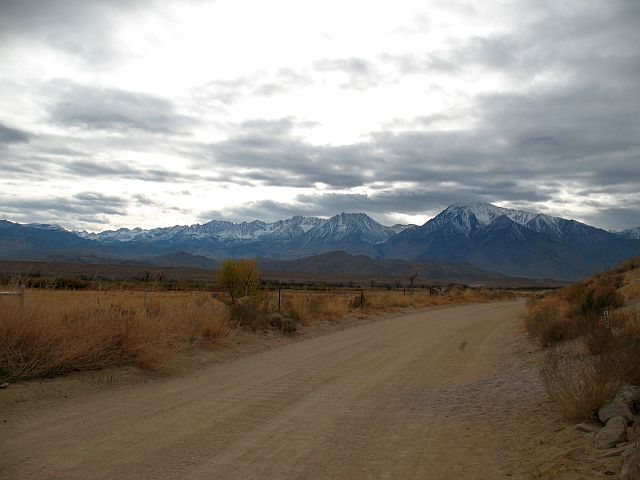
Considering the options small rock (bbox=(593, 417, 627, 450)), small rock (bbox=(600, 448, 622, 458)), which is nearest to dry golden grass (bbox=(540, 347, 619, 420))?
small rock (bbox=(593, 417, 627, 450))

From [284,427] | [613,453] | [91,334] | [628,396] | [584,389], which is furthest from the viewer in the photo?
[91,334]

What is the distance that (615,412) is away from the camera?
7527mm

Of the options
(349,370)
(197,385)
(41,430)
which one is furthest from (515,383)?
(41,430)

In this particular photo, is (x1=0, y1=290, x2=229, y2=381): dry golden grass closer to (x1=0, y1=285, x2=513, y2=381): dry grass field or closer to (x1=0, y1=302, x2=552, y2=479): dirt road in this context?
(x1=0, y1=285, x2=513, y2=381): dry grass field

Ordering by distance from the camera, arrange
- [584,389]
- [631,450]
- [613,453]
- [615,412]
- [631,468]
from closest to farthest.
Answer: [631,468]
[631,450]
[613,453]
[615,412]
[584,389]

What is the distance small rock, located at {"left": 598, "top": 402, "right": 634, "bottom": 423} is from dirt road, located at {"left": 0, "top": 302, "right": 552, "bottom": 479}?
3.96 feet

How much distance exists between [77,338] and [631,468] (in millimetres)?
10174

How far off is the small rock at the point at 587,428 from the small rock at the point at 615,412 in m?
0.14

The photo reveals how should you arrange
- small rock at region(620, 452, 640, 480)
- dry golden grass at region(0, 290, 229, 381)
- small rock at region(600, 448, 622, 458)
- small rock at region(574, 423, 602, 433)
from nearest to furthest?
small rock at region(620, 452, 640, 480) → small rock at region(600, 448, 622, 458) → small rock at region(574, 423, 602, 433) → dry golden grass at region(0, 290, 229, 381)

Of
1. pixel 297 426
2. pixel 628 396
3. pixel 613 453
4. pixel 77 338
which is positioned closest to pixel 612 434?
pixel 613 453

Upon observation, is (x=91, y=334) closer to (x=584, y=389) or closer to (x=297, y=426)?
(x=297, y=426)

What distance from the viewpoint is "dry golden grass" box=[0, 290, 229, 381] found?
10.9 meters

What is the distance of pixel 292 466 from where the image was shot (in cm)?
680

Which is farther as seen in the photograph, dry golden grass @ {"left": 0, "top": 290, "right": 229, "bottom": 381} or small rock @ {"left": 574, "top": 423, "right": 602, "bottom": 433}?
dry golden grass @ {"left": 0, "top": 290, "right": 229, "bottom": 381}
